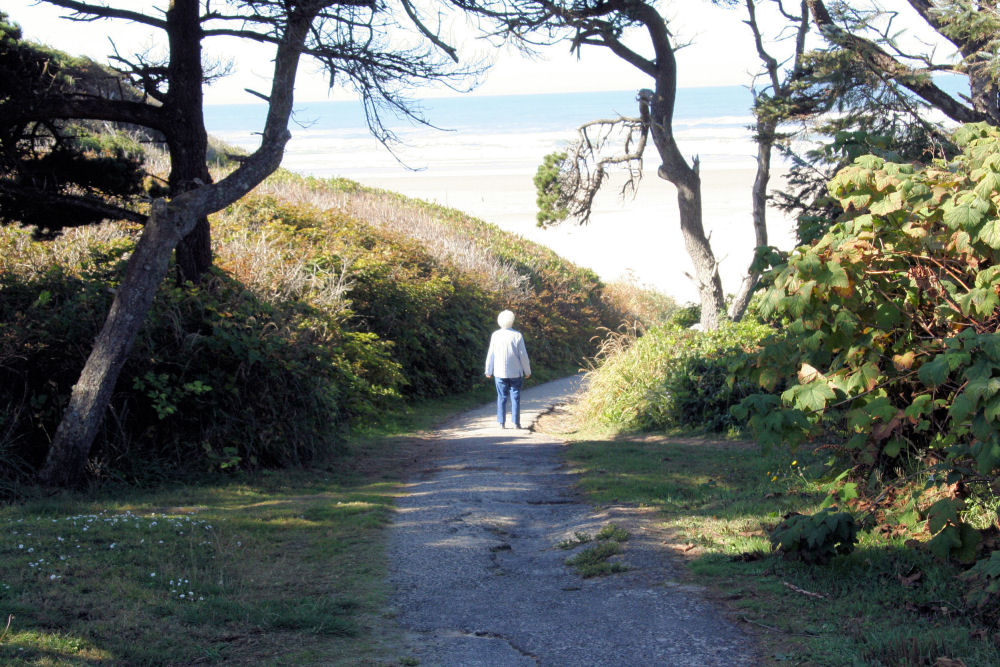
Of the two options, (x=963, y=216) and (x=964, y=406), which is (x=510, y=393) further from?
(x=964, y=406)

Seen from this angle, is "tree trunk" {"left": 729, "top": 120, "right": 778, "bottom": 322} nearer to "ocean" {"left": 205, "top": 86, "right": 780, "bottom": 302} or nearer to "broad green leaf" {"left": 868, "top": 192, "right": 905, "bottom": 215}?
"ocean" {"left": 205, "top": 86, "right": 780, "bottom": 302}

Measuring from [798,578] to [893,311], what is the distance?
1.78 m

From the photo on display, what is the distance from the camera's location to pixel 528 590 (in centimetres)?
551

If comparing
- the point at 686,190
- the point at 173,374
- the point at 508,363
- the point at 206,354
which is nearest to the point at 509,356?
the point at 508,363

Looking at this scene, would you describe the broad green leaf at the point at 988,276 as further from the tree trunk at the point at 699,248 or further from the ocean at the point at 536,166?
the tree trunk at the point at 699,248

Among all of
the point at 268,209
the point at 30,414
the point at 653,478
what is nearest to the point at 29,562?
the point at 30,414

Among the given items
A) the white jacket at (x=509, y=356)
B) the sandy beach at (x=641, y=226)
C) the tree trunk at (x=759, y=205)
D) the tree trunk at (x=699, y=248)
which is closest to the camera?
the white jacket at (x=509, y=356)

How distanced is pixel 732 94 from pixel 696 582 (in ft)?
568

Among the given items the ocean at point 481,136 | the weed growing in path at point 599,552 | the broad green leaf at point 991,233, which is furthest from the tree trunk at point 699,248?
the ocean at point 481,136

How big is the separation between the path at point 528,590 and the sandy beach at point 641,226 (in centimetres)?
1300

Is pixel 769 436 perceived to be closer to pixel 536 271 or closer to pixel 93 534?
pixel 93 534

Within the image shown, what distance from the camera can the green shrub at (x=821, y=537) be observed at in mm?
5055

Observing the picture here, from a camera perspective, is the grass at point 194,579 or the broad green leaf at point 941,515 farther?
the broad green leaf at point 941,515

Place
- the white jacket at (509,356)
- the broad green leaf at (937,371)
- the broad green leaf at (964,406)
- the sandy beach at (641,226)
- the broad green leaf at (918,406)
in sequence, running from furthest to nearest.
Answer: the sandy beach at (641,226) < the white jacket at (509,356) < the broad green leaf at (918,406) < the broad green leaf at (937,371) < the broad green leaf at (964,406)
